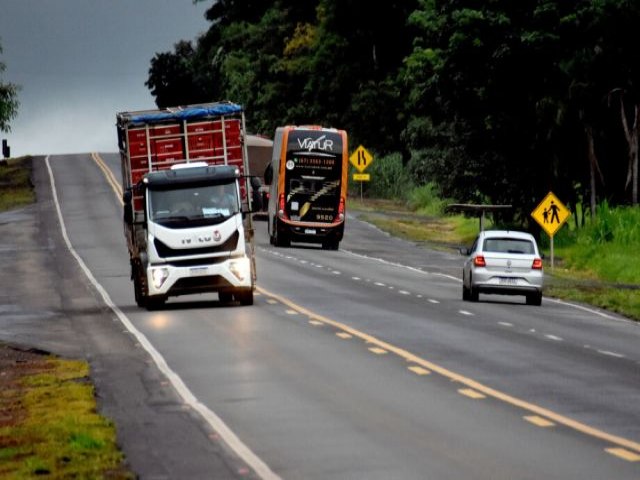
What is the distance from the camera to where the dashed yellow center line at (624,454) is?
1427cm

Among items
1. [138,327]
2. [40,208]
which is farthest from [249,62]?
[138,327]

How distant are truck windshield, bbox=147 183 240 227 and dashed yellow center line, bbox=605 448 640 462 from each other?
61.4ft

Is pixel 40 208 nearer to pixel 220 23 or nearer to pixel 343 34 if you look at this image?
pixel 343 34

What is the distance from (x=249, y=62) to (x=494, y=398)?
95.3 meters

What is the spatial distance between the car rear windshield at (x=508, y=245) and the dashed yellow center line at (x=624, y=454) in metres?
24.0

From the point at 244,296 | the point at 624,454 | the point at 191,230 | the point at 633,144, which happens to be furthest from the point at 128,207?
the point at 633,144

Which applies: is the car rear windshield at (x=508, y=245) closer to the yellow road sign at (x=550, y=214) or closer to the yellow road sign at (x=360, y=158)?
the yellow road sign at (x=550, y=214)

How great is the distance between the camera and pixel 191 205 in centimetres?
3297

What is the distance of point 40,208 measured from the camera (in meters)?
85.4

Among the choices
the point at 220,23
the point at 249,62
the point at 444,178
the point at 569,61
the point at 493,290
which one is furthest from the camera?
the point at 220,23

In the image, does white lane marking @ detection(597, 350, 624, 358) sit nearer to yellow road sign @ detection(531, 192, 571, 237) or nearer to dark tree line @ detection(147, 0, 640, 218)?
yellow road sign @ detection(531, 192, 571, 237)

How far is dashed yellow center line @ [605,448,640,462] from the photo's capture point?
46.8 feet

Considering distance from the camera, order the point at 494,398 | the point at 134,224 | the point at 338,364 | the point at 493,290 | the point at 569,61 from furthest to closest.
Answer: the point at 569,61, the point at 493,290, the point at 134,224, the point at 338,364, the point at 494,398

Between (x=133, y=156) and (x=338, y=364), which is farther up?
(x=133, y=156)
